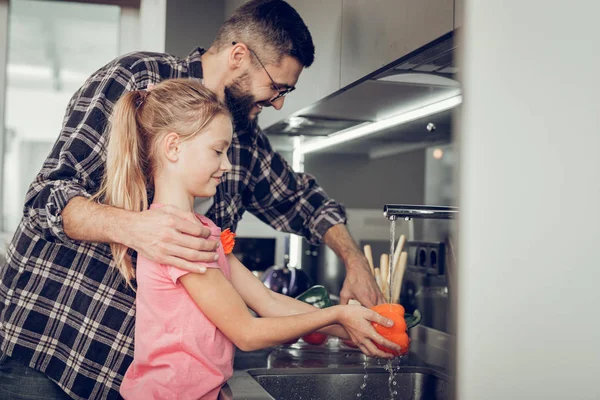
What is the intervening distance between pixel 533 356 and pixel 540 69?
0.25 metres

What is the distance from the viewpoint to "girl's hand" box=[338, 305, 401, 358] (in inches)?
41.6

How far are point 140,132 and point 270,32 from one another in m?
0.46

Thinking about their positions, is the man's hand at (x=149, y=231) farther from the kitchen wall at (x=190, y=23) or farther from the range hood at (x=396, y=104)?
the kitchen wall at (x=190, y=23)

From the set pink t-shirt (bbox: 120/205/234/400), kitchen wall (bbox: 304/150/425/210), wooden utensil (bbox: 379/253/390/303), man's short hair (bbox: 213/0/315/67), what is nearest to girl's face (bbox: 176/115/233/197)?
pink t-shirt (bbox: 120/205/234/400)

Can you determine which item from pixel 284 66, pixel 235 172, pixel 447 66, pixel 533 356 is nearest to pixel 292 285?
pixel 235 172

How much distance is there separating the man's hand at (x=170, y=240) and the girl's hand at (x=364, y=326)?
8.9 inches

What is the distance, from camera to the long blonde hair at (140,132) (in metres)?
1.13

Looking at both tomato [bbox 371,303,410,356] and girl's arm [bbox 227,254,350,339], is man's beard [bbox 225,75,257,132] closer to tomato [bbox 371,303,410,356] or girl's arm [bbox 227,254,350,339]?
girl's arm [bbox 227,254,350,339]

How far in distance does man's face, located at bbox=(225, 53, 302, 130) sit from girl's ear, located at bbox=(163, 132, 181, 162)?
0.38m

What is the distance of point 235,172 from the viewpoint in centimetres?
160

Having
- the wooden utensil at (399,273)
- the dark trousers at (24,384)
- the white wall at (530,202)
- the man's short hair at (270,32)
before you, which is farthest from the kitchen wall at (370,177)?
the white wall at (530,202)

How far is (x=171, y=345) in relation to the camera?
106 centimetres

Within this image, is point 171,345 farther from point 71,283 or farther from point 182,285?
point 71,283

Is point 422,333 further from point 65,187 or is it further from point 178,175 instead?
point 65,187
